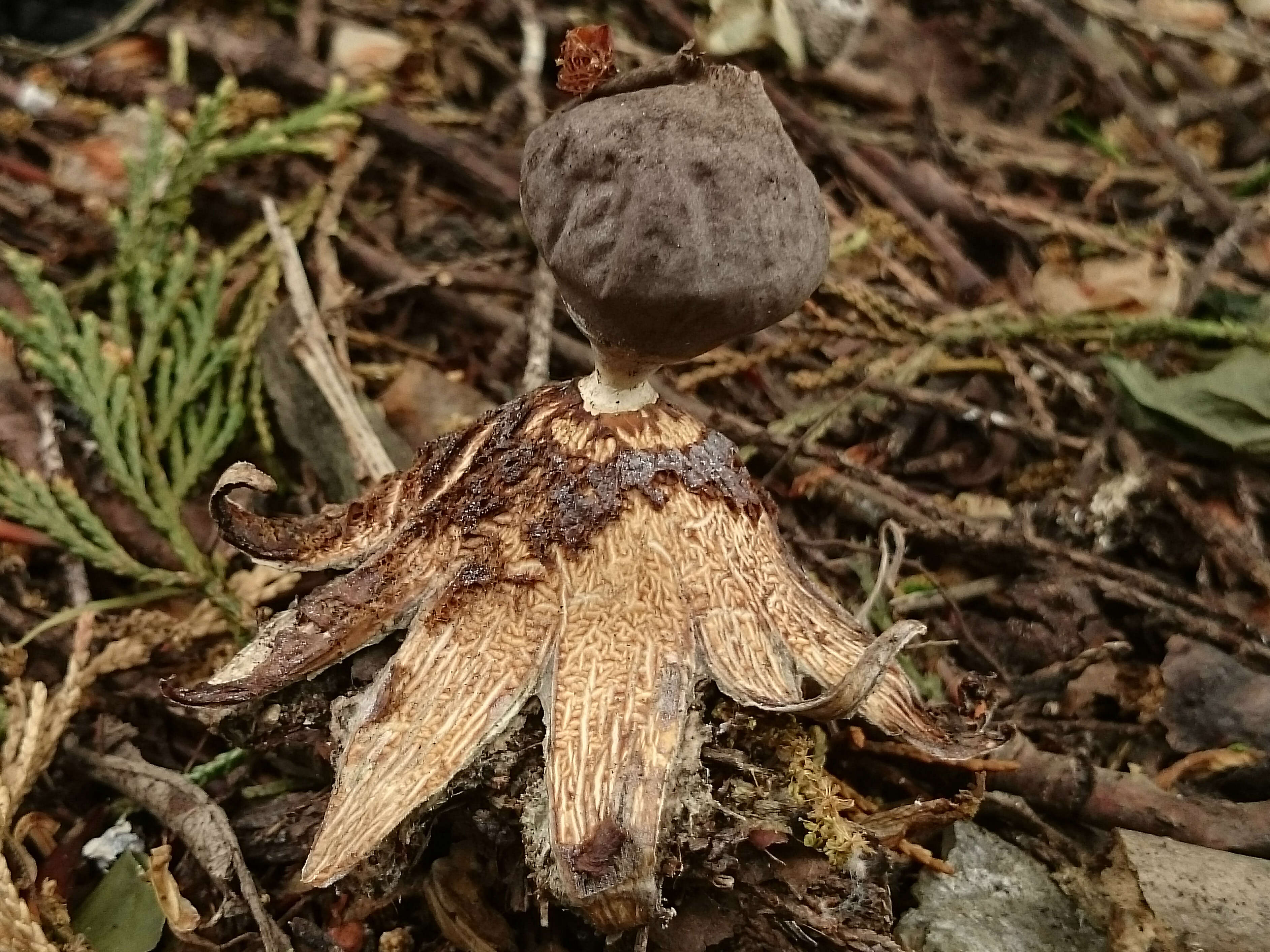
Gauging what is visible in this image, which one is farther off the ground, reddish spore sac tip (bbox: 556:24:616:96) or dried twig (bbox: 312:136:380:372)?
reddish spore sac tip (bbox: 556:24:616:96)

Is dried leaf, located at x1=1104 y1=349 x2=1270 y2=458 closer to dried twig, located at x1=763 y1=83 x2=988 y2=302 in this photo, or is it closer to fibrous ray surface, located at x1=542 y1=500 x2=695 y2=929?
dried twig, located at x1=763 y1=83 x2=988 y2=302

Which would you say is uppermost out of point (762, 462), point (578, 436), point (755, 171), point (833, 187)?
point (755, 171)

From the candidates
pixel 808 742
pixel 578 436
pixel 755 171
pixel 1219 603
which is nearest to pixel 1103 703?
pixel 1219 603

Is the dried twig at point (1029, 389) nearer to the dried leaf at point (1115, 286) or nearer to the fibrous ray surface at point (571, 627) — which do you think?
the dried leaf at point (1115, 286)

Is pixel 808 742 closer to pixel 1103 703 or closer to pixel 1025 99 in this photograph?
pixel 1103 703

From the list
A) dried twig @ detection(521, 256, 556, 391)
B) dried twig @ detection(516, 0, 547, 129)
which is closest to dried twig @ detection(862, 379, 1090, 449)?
dried twig @ detection(521, 256, 556, 391)

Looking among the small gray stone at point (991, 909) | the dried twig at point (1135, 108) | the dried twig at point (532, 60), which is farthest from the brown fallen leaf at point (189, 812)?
the dried twig at point (1135, 108)

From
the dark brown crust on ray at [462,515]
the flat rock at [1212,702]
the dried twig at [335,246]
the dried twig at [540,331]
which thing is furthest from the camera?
the dried twig at [335,246]
